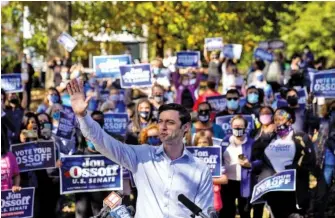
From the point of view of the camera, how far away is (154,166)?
5684 millimetres

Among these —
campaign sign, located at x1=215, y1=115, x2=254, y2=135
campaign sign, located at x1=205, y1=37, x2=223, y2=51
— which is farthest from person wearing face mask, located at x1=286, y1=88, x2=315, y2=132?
campaign sign, located at x1=205, y1=37, x2=223, y2=51

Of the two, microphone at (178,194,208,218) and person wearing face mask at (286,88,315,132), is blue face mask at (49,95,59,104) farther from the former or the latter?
microphone at (178,194,208,218)

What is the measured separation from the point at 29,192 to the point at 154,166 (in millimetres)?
5181

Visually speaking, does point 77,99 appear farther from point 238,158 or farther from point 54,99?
point 54,99

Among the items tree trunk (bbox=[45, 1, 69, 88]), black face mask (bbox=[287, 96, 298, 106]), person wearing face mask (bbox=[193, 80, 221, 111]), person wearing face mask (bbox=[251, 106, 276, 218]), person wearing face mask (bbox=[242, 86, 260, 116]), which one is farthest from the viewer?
tree trunk (bbox=[45, 1, 69, 88])

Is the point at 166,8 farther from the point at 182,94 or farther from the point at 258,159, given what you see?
the point at 258,159

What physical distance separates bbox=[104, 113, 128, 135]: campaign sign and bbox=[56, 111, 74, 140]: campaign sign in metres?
0.89

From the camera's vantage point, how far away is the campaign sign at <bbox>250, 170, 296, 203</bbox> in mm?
10562

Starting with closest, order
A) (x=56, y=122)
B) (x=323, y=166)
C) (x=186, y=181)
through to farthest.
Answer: (x=186, y=181), (x=323, y=166), (x=56, y=122)

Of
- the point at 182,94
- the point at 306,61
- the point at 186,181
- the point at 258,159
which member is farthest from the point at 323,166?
the point at 306,61

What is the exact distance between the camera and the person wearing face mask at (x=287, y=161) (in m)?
10.6

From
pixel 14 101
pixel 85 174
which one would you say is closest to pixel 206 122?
pixel 85 174

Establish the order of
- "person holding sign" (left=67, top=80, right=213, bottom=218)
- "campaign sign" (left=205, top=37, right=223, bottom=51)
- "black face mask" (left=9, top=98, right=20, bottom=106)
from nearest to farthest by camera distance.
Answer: "person holding sign" (left=67, top=80, right=213, bottom=218)
"black face mask" (left=9, top=98, right=20, bottom=106)
"campaign sign" (left=205, top=37, right=223, bottom=51)

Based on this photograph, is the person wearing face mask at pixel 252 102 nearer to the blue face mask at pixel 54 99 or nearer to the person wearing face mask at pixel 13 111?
the blue face mask at pixel 54 99
